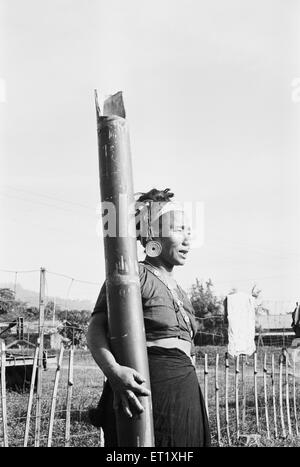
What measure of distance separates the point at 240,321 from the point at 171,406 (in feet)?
23.8

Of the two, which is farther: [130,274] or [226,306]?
[226,306]

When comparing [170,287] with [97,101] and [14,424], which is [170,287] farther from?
[14,424]

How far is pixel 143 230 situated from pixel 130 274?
23.2 inches

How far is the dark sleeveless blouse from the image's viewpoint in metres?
2.02

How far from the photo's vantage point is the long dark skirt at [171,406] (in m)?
1.92

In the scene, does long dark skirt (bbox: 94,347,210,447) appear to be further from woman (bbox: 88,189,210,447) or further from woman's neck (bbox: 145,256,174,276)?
woman's neck (bbox: 145,256,174,276)

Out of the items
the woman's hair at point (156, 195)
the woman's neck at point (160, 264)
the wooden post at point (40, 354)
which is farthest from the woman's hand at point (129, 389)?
the wooden post at point (40, 354)

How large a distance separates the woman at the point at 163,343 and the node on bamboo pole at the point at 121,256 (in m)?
0.04

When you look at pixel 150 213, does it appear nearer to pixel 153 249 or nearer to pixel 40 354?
pixel 153 249

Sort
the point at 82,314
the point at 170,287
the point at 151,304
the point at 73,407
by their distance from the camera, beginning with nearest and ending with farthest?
the point at 151,304 < the point at 170,287 < the point at 73,407 < the point at 82,314

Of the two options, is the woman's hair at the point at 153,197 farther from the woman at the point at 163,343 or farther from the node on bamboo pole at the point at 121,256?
the node on bamboo pole at the point at 121,256

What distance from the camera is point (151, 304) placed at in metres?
2.04

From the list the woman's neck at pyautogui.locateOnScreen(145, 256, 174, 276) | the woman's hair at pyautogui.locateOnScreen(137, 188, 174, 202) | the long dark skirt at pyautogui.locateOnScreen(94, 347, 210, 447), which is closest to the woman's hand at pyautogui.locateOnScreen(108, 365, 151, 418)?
the long dark skirt at pyautogui.locateOnScreen(94, 347, 210, 447)
